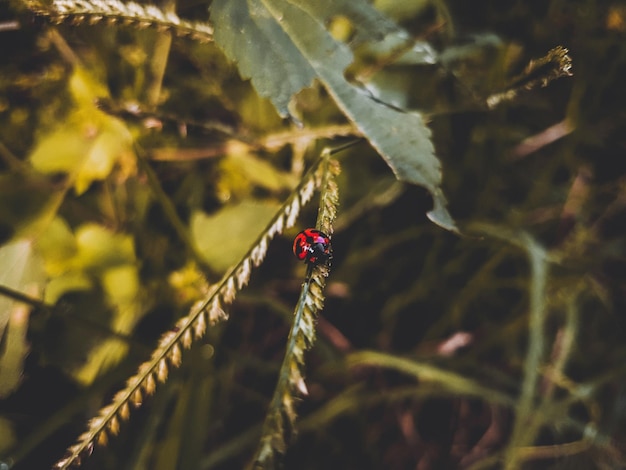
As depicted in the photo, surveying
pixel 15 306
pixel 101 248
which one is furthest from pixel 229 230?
pixel 15 306

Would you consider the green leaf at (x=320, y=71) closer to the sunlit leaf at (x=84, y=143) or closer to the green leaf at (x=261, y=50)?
the green leaf at (x=261, y=50)

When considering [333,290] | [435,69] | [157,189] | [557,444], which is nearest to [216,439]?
[333,290]

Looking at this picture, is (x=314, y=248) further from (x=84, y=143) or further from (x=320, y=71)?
(x=84, y=143)

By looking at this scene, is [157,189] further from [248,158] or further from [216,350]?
[216,350]

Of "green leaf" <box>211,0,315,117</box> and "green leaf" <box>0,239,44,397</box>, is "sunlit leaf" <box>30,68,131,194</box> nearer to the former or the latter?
"green leaf" <box>0,239,44,397</box>

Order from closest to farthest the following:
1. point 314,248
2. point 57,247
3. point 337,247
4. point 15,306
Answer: point 314,248 → point 15,306 → point 57,247 → point 337,247

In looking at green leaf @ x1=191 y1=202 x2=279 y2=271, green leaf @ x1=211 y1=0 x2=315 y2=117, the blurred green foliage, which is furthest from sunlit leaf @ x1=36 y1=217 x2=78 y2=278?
green leaf @ x1=211 y1=0 x2=315 y2=117
